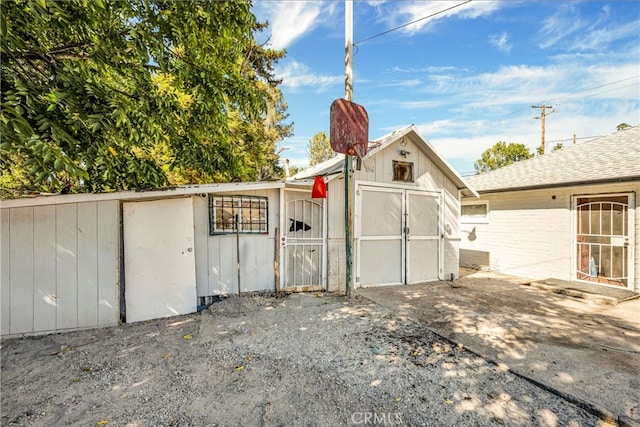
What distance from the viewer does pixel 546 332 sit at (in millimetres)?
3881

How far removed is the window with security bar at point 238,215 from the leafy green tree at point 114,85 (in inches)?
43.9

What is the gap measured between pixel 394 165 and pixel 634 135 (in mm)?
7391

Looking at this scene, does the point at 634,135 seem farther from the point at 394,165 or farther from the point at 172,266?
the point at 172,266

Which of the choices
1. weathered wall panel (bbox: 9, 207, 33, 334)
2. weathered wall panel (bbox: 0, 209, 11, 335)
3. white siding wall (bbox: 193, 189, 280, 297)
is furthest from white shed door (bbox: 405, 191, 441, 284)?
weathered wall panel (bbox: 0, 209, 11, 335)

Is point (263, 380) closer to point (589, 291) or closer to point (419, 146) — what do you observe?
point (419, 146)

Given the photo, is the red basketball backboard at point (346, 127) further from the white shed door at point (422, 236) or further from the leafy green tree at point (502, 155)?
the leafy green tree at point (502, 155)

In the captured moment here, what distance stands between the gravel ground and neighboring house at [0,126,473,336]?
1.76 feet

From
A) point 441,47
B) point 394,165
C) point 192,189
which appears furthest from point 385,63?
point 192,189

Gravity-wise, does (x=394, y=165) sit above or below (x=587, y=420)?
above

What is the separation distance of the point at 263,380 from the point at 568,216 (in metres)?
8.56

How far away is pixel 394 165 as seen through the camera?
261 inches

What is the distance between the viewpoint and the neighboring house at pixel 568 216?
6.08 metres

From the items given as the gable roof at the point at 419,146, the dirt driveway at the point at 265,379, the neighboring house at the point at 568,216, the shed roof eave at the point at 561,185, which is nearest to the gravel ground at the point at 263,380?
the dirt driveway at the point at 265,379

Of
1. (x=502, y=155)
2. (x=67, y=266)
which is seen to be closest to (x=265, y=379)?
(x=67, y=266)
